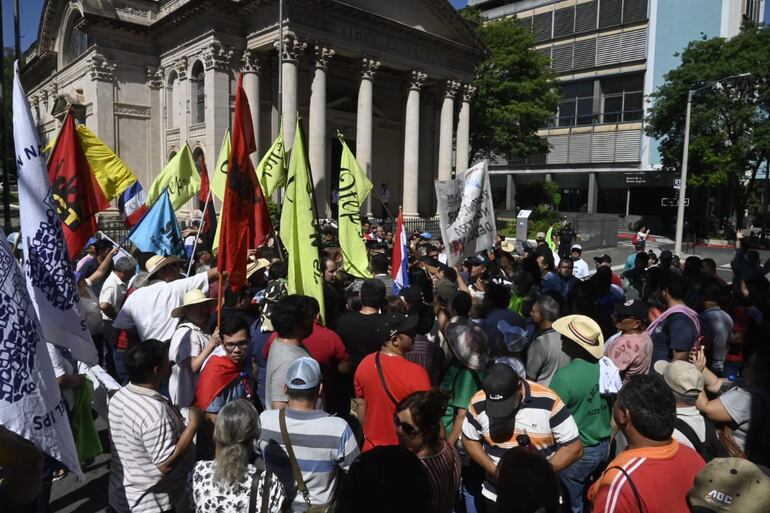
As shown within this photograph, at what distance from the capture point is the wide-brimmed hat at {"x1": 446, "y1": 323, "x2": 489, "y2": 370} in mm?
3852

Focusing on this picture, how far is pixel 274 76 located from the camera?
88.8 ft

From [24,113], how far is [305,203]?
8.39ft

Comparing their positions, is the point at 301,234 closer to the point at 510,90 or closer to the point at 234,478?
the point at 234,478

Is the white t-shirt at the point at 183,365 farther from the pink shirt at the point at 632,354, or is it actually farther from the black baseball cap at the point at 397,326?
the pink shirt at the point at 632,354

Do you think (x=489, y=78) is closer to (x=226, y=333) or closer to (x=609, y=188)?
(x=609, y=188)

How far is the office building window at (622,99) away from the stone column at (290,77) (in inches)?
1205

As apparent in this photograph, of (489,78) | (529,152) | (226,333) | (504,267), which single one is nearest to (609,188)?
(529,152)

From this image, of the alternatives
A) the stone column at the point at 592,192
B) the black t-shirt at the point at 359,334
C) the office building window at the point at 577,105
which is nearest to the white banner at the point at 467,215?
the black t-shirt at the point at 359,334

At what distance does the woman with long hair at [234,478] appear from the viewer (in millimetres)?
2703

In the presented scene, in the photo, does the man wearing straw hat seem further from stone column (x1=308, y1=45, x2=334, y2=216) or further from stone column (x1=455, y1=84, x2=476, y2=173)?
stone column (x1=455, y1=84, x2=476, y2=173)

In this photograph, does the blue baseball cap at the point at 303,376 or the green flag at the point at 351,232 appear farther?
the green flag at the point at 351,232

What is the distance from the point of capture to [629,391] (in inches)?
106

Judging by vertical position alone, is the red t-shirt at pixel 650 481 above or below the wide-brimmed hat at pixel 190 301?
below

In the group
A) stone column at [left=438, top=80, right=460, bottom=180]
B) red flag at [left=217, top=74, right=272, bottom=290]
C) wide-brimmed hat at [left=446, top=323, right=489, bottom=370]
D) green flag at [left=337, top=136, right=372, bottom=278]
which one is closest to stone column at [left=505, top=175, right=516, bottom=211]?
stone column at [left=438, top=80, right=460, bottom=180]
